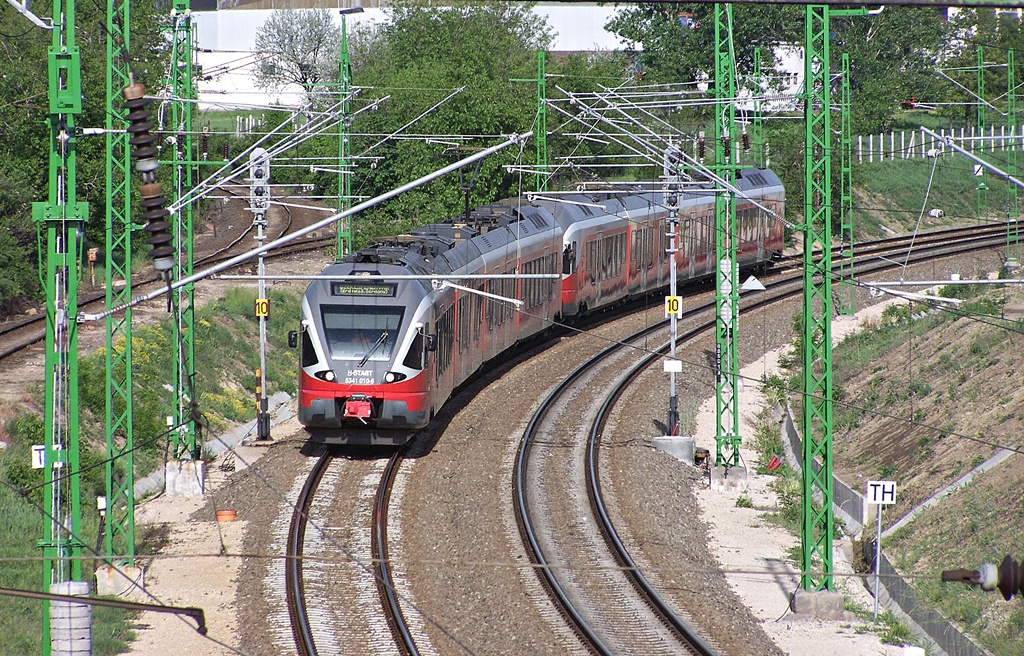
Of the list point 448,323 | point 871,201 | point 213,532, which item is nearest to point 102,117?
point 448,323

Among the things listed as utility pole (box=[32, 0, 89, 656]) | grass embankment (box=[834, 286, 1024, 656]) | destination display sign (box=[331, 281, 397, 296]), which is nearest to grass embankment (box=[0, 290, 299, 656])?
utility pole (box=[32, 0, 89, 656])

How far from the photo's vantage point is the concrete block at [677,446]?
24844mm

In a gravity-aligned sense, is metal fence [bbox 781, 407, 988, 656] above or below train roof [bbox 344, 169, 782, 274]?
below

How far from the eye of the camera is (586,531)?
1958 centimetres

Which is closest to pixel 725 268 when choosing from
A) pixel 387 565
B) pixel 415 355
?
pixel 415 355

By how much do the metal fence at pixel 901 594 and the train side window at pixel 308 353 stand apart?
9.05m

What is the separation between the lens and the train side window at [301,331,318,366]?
20.9 m

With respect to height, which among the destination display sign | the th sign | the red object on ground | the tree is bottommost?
the th sign

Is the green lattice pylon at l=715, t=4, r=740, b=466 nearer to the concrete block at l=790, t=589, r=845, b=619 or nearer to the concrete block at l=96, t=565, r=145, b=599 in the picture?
the concrete block at l=790, t=589, r=845, b=619

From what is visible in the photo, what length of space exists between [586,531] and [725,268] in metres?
6.46

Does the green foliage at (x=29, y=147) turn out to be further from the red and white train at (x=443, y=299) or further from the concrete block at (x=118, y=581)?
the concrete block at (x=118, y=581)

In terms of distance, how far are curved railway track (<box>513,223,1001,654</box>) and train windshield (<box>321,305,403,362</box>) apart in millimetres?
3196

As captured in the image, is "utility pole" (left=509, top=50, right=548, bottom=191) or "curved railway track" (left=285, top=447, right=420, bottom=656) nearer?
"curved railway track" (left=285, top=447, right=420, bottom=656)

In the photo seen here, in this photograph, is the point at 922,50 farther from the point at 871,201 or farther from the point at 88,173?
the point at 88,173
